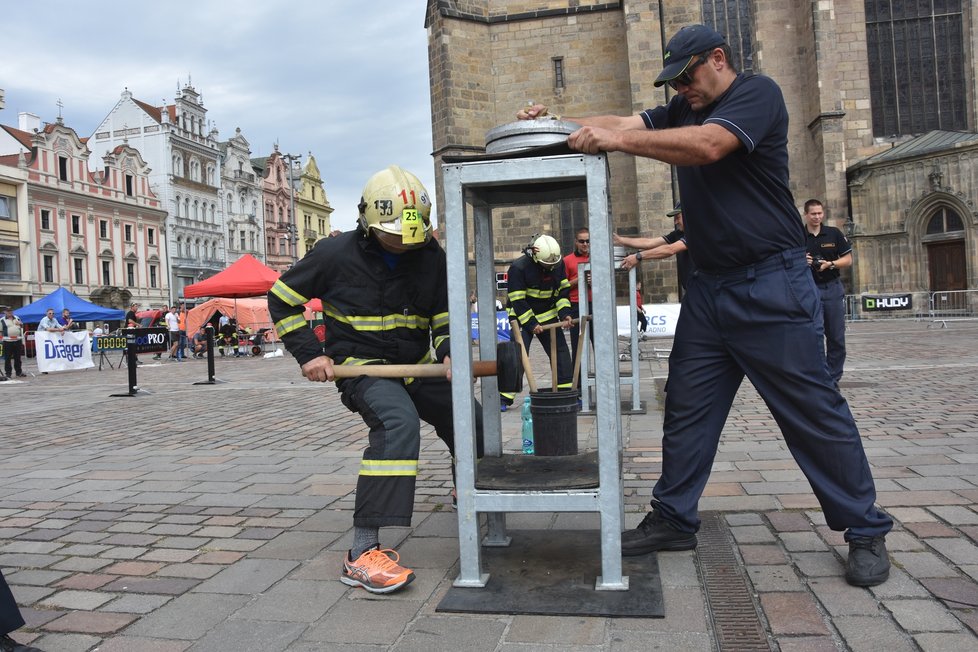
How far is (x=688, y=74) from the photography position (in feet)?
10.4

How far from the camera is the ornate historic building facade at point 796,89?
1034 inches

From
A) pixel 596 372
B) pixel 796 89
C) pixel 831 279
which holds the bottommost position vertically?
pixel 596 372

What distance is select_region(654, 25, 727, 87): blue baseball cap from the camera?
3094 mm

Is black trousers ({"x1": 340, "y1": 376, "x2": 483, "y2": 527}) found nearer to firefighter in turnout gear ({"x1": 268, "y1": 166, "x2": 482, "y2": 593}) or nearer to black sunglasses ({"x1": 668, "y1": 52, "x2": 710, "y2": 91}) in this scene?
firefighter in turnout gear ({"x1": 268, "y1": 166, "x2": 482, "y2": 593})

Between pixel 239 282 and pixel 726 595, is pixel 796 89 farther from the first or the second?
pixel 726 595

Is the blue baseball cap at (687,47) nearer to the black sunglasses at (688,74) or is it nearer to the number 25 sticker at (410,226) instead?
the black sunglasses at (688,74)

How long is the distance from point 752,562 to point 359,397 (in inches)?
69.2

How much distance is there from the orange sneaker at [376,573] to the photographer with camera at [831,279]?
521 centimetres

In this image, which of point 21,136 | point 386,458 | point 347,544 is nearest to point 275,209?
point 21,136

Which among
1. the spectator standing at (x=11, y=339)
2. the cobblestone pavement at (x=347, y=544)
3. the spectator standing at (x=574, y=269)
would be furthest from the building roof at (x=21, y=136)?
the spectator standing at (x=574, y=269)

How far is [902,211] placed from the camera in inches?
1062

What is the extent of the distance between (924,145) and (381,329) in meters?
28.9

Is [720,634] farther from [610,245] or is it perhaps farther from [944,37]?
[944,37]

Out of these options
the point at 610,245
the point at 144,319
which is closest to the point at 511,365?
the point at 610,245
